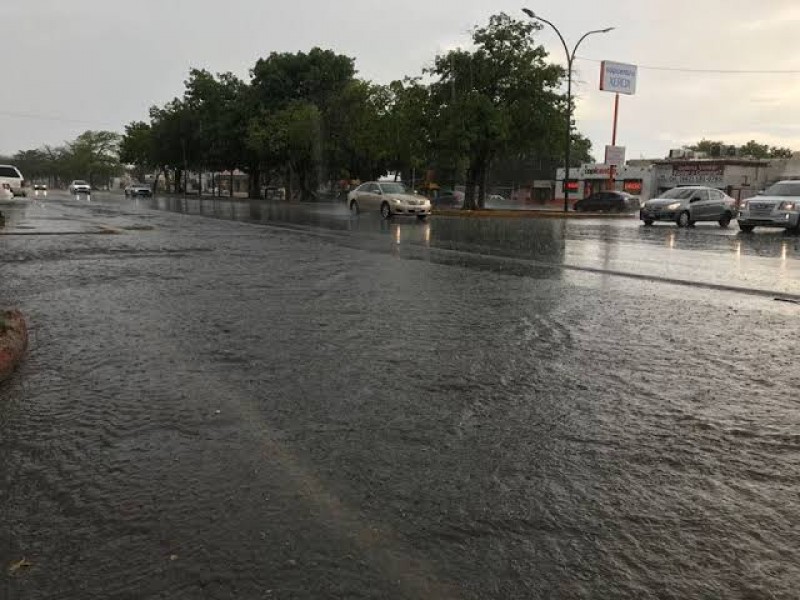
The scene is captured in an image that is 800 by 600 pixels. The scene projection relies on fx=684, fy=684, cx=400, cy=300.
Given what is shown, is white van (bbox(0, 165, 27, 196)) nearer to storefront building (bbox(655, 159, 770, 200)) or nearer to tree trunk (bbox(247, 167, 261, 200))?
tree trunk (bbox(247, 167, 261, 200))

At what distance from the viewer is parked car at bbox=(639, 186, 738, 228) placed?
88.5 feet

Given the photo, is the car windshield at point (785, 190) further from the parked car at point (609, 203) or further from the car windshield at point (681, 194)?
the parked car at point (609, 203)

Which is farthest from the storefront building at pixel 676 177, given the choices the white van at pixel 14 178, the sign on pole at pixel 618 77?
the white van at pixel 14 178

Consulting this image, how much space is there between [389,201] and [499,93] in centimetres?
1363

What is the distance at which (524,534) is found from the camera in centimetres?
262

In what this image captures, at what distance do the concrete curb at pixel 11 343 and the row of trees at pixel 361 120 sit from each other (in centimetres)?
3250

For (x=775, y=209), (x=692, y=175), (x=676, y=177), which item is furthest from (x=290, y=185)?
(x=775, y=209)

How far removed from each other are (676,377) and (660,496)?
6.51ft

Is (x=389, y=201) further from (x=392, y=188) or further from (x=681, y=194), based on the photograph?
(x=681, y=194)

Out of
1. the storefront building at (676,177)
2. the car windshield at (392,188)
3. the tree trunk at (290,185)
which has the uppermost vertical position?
the storefront building at (676,177)

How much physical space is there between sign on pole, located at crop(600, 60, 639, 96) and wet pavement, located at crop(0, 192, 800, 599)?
127ft

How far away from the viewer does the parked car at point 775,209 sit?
21859mm

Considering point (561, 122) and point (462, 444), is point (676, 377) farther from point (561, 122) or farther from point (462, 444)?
point (561, 122)

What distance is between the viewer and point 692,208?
2688 centimetres
